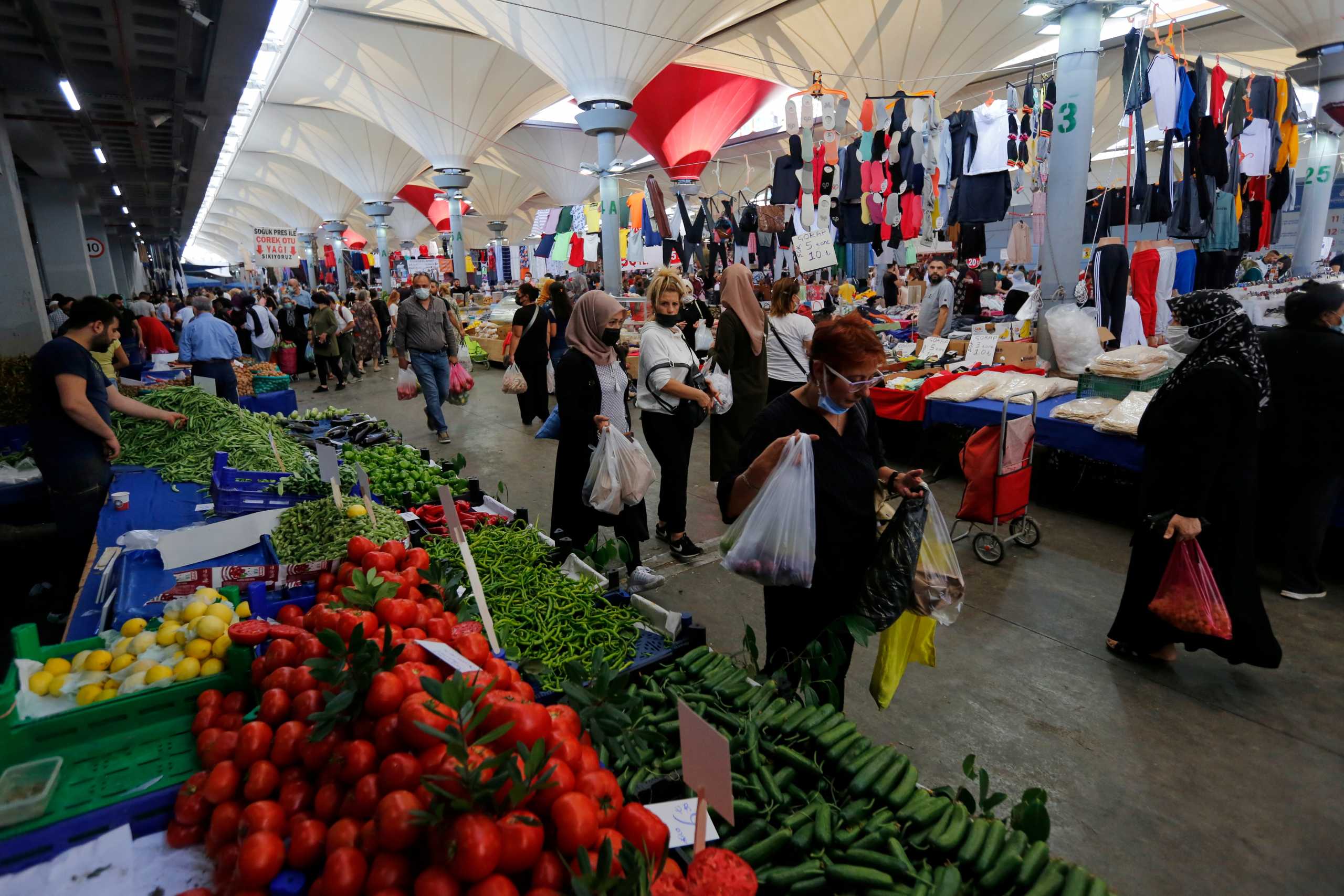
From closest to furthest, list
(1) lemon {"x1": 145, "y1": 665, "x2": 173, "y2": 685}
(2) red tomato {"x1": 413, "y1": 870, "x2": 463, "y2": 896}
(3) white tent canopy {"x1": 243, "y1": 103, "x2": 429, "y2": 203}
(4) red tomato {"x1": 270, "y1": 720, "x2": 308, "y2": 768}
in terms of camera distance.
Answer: (2) red tomato {"x1": 413, "y1": 870, "x2": 463, "y2": 896} → (4) red tomato {"x1": 270, "y1": 720, "x2": 308, "y2": 768} → (1) lemon {"x1": 145, "y1": 665, "x2": 173, "y2": 685} → (3) white tent canopy {"x1": 243, "y1": 103, "x2": 429, "y2": 203}

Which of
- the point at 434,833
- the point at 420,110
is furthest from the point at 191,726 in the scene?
the point at 420,110

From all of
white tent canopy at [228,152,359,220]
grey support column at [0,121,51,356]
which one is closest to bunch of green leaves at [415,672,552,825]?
grey support column at [0,121,51,356]

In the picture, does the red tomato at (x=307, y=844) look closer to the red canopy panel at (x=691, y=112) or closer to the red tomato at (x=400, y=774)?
the red tomato at (x=400, y=774)

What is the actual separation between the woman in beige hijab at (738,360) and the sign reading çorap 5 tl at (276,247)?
774 inches

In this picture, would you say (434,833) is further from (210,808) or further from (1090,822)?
(1090,822)

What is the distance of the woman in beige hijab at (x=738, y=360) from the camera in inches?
194

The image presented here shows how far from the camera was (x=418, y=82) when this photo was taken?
21.3m

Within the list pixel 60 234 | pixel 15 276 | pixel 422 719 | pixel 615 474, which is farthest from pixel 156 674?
pixel 60 234

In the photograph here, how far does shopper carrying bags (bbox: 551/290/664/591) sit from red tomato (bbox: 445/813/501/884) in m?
2.48

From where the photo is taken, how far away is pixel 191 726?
181 cm

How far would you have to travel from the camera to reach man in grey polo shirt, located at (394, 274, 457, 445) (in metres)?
7.68

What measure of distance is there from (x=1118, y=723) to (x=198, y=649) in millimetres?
3533

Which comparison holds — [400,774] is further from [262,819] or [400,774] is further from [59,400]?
[59,400]

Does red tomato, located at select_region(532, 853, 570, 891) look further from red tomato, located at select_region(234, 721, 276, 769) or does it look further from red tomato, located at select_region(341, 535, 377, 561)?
red tomato, located at select_region(341, 535, 377, 561)
